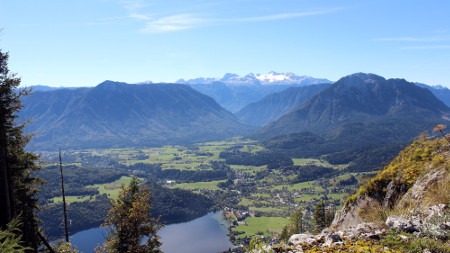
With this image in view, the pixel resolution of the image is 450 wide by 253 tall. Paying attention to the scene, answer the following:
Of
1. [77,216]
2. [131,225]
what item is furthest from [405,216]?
[77,216]

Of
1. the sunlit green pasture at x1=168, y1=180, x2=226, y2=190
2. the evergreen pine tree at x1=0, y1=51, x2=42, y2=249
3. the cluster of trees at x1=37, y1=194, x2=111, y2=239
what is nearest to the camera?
the evergreen pine tree at x1=0, y1=51, x2=42, y2=249

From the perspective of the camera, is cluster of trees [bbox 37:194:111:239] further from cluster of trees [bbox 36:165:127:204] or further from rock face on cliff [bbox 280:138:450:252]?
rock face on cliff [bbox 280:138:450:252]

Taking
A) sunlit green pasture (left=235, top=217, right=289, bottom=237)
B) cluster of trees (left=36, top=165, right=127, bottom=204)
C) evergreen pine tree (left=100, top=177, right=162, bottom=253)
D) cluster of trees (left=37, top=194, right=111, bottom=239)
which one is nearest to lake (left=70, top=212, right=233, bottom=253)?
cluster of trees (left=37, top=194, right=111, bottom=239)

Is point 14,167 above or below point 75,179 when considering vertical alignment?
above

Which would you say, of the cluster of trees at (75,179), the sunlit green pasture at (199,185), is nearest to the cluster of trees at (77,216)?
the cluster of trees at (75,179)

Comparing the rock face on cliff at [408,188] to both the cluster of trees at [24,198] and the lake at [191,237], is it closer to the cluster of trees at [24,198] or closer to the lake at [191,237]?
the cluster of trees at [24,198]

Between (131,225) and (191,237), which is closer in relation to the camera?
(131,225)

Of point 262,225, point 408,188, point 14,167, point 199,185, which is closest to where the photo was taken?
point 408,188

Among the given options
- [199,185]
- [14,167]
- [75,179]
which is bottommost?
[199,185]

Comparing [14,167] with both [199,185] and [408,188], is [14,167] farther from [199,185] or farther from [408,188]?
[199,185]
